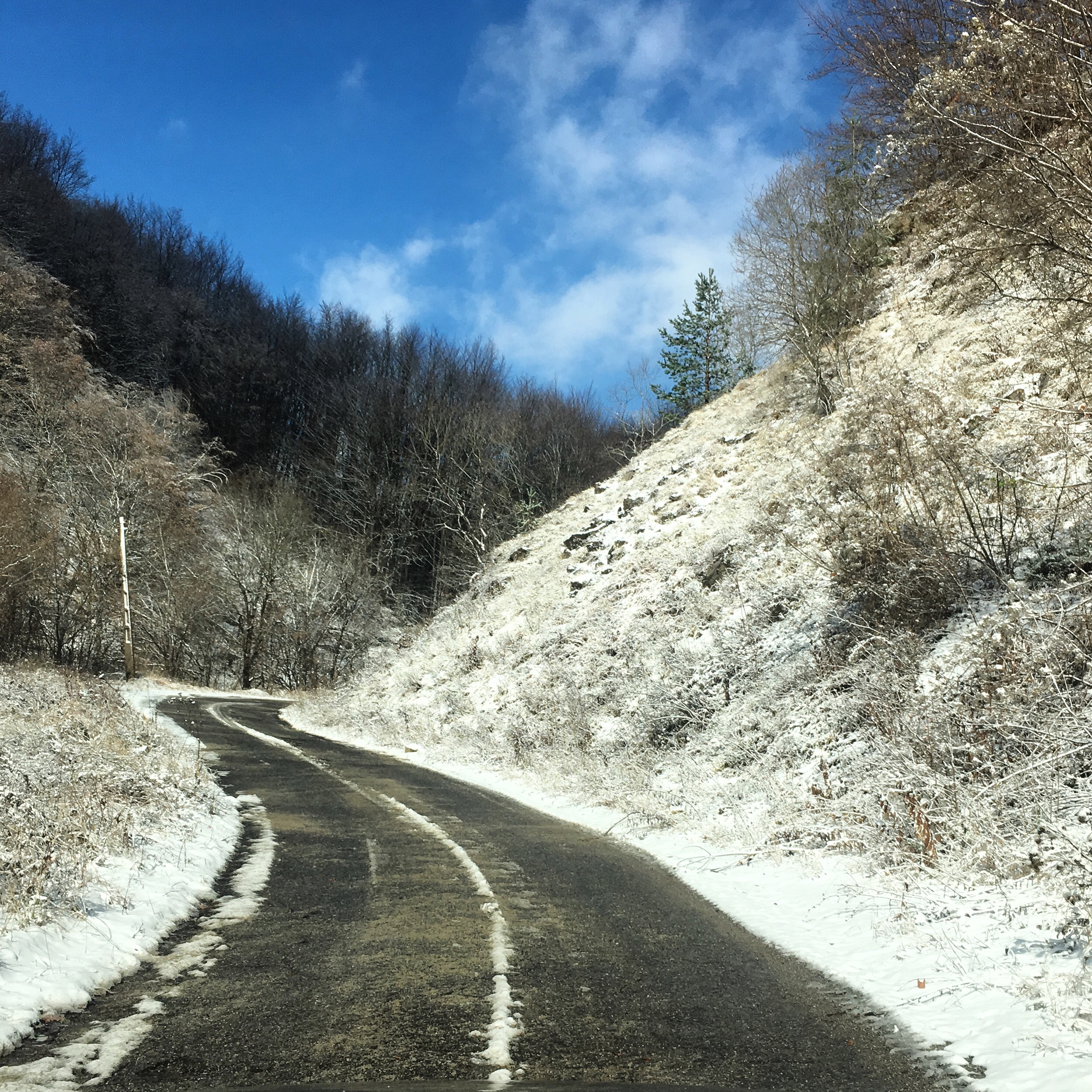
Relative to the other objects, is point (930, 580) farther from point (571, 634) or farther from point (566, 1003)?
point (571, 634)

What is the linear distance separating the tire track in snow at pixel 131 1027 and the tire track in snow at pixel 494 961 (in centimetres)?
163

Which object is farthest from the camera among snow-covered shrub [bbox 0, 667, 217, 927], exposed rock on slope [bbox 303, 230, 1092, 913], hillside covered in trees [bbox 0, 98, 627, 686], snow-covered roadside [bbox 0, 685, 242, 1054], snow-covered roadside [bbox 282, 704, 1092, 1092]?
hillside covered in trees [bbox 0, 98, 627, 686]

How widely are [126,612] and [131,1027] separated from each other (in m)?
32.6

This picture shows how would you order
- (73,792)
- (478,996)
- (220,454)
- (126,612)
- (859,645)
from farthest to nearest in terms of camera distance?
(220,454)
(126,612)
(859,645)
(73,792)
(478,996)

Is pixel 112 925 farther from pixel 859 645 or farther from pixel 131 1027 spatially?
pixel 859 645

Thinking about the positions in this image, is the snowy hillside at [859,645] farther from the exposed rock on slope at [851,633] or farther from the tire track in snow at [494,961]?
the tire track in snow at [494,961]

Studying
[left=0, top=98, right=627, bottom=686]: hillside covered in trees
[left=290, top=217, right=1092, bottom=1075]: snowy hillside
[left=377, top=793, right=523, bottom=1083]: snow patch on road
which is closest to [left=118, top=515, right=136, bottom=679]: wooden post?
[left=0, top=98, right=627, bottom=686]: hillside covered in trees

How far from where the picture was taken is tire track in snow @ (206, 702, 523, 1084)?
3.68 meters

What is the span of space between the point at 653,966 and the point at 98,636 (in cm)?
3521

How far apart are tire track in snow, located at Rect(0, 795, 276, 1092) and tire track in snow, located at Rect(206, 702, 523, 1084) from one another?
1.63 meters

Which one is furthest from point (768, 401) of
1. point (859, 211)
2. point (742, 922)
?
point (742, 922)

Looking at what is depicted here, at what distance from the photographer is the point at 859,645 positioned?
946 centimetres

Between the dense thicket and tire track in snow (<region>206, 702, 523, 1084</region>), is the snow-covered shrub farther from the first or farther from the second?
the dense thicket

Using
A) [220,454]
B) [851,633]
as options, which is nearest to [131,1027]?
[851,633]
